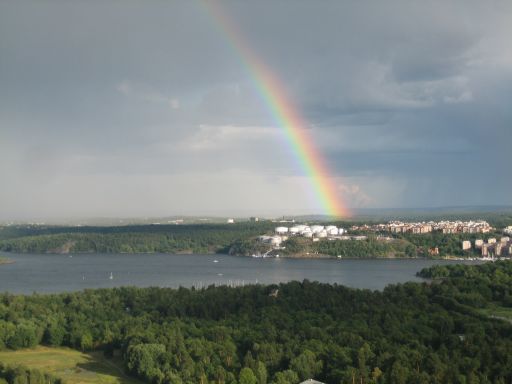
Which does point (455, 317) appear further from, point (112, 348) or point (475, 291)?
point (112, 348)

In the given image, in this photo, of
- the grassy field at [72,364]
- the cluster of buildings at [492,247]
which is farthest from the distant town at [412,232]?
the grassy field at [72,364]

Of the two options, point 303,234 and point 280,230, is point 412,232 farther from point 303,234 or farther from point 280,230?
point 280,230

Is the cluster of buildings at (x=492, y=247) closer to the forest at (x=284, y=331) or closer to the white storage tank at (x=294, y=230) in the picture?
the white storage tank at (x=294, y=230)

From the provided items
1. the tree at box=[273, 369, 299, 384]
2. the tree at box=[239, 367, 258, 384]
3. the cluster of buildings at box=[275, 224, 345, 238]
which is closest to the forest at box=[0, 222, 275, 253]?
the cluster of buildings at box=[275, 224, 345, 238]

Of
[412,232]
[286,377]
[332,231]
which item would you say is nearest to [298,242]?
[332,231]

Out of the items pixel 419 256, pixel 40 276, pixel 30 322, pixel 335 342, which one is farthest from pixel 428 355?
pixel 419 256
